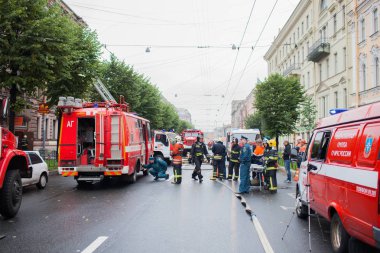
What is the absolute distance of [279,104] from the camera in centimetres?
3441

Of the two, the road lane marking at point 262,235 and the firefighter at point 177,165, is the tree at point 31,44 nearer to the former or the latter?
the firefighter at point 177,165

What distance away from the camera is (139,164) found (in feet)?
54.4

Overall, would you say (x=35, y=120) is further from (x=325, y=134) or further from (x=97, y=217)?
(x=325, y=134)

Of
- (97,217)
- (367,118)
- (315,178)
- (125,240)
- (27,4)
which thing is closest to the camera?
(367,118)

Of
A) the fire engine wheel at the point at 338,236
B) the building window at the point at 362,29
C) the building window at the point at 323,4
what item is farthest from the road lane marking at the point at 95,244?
the building window at the point at 323,4

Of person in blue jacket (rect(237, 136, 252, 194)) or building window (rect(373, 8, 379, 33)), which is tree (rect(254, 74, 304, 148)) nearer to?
building window (rect(373, 8, 379, 33))

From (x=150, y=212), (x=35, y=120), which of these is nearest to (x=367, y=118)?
(x=150, y=212)

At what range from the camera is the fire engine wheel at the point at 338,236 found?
5445 millimetres

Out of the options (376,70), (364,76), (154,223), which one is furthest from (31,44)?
(364,76)

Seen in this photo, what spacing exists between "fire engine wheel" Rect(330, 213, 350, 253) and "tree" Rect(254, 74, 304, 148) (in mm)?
28304

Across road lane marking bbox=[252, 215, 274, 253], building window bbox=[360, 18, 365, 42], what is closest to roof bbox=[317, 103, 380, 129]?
road lane marking bbox=[252, 215, 274, 253]

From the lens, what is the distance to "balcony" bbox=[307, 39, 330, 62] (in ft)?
122

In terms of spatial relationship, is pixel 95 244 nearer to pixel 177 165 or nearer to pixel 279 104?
pixel 177 165

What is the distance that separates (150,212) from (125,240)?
2.63 m
